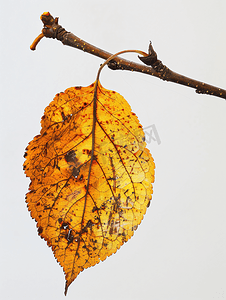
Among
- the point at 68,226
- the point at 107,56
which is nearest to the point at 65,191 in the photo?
the point at 68,226

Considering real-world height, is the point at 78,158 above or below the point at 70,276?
above

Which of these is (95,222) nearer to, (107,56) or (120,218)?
(120,218)

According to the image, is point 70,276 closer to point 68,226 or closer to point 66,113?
point 68,226

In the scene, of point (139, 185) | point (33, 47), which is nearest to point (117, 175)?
point (139, 185)

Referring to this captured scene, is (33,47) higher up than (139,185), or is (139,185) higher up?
(33,47)

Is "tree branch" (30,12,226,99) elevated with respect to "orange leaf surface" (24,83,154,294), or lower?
elevated

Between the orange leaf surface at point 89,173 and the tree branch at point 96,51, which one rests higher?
the tree branch at point 96,51
